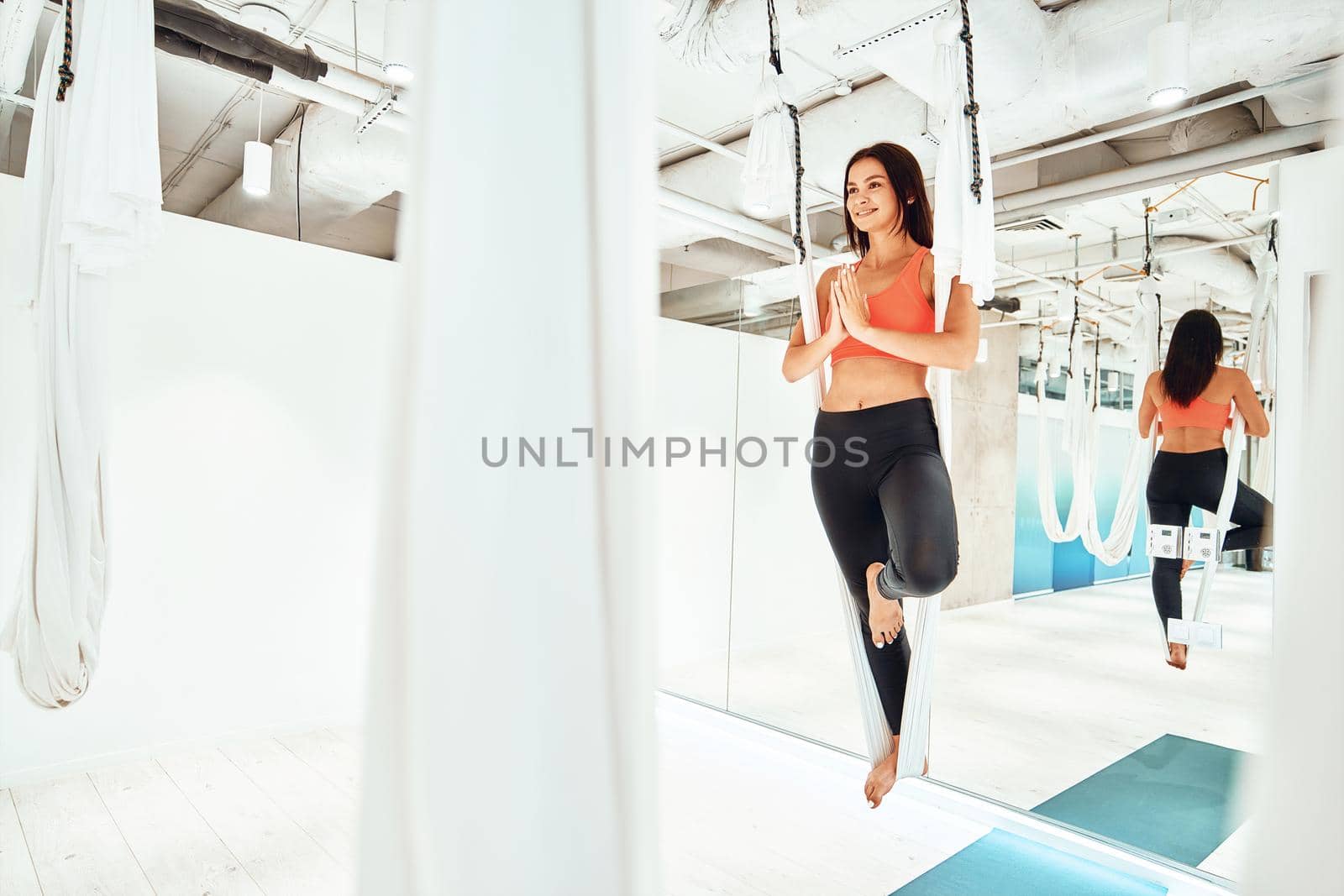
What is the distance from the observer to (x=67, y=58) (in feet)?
6.23

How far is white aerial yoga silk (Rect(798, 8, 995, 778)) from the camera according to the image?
6.02 feet

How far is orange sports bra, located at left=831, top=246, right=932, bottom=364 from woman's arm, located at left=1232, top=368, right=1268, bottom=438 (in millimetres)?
1067

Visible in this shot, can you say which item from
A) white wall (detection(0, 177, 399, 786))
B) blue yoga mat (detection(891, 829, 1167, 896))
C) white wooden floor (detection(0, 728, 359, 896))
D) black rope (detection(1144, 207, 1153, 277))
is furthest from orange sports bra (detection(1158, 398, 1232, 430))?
white wooden floor (detection(0, 728, 359, 896))

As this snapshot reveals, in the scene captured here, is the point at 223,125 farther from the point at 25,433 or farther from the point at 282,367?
the point at 25,433

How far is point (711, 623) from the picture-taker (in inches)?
182

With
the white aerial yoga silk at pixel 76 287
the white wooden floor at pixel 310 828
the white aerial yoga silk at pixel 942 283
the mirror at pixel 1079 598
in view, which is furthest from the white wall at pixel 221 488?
the mirror at pixel 1079 598

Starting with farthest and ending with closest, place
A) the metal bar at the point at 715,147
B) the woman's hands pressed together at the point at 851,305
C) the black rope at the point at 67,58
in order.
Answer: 1. the metal bar at the point at 715,147
2. the woman's hands pressed together at the point at 851,305
3. the black rope at the point at 67,58

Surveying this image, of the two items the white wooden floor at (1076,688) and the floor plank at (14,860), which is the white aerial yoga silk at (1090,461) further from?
the floor plank at (14,860)

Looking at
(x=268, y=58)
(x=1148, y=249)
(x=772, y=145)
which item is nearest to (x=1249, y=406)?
Result: (x=1148, y=249)

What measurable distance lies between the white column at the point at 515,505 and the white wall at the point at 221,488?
2.46 metres

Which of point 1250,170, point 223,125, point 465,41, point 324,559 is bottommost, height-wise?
point 324,559

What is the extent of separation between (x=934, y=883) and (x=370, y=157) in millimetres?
3794

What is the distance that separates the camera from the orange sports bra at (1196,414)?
2326 millimetres

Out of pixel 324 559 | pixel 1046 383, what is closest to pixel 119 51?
pixel 324 559
